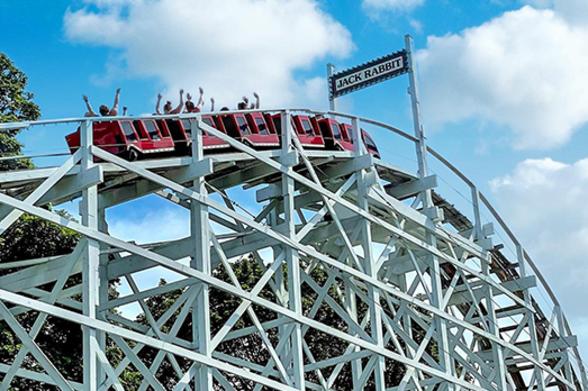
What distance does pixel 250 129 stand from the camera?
17.7 m

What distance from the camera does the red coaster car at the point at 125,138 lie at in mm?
15586

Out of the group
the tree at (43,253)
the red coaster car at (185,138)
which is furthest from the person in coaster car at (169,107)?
the tree at (43,253)

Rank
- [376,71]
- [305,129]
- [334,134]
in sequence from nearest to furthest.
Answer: [305,129] < [334,134] < [376,71]

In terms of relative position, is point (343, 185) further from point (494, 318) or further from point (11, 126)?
point (11, 126)

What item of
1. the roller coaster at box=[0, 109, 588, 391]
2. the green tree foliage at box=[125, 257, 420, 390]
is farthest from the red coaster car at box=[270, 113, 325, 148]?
the green tree foliage at box=[125, 257, 420, 390]

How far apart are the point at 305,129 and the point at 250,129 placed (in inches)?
51.6

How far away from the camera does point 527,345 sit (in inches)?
947

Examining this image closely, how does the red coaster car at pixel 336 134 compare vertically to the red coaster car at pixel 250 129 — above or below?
above

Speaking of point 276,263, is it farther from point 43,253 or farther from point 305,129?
point 43,253

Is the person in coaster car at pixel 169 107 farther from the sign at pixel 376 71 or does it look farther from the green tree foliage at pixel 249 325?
the green tree foliage at pixel 249 325

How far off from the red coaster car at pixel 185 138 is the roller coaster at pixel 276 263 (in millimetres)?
45

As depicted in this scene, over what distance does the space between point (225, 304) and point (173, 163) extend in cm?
1373

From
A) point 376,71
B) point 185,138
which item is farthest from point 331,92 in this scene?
point 185,138

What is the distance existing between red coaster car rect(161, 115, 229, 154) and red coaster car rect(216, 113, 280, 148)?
61 centimetres
